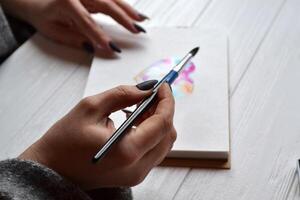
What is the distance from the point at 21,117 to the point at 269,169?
0.36 meters

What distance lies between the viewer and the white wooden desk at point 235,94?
1.79 ft

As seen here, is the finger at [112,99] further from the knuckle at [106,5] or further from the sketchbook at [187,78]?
the knuckle at [106,5]

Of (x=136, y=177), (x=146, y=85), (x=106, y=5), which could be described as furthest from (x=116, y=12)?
(x=136, y=177)

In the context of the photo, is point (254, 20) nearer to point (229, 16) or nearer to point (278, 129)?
point (229, 16)

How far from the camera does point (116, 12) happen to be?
2.51 ft

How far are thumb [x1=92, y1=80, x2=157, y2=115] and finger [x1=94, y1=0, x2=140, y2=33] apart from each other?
252mm

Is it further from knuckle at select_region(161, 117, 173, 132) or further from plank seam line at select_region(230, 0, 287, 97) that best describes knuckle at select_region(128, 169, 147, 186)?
plank seam line at select_region(230, 0, 287, 97)

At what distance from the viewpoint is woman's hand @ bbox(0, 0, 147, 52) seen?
0.75 meters

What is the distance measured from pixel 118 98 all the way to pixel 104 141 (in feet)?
0.19

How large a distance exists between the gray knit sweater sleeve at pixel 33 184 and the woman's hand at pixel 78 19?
28cm

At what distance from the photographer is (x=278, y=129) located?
1.93 ft

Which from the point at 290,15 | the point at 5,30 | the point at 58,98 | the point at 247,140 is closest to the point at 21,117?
the point at 58,98

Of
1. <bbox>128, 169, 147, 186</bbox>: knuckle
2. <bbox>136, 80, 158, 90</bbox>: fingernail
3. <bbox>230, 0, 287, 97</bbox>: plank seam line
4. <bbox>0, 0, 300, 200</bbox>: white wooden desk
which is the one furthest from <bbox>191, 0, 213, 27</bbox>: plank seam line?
<bbox>128, 169, 147, 186</bbox>: knuckle

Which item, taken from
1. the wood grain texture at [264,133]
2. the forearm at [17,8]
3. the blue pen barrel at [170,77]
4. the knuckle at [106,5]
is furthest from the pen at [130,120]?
the forearm at [17,8]
